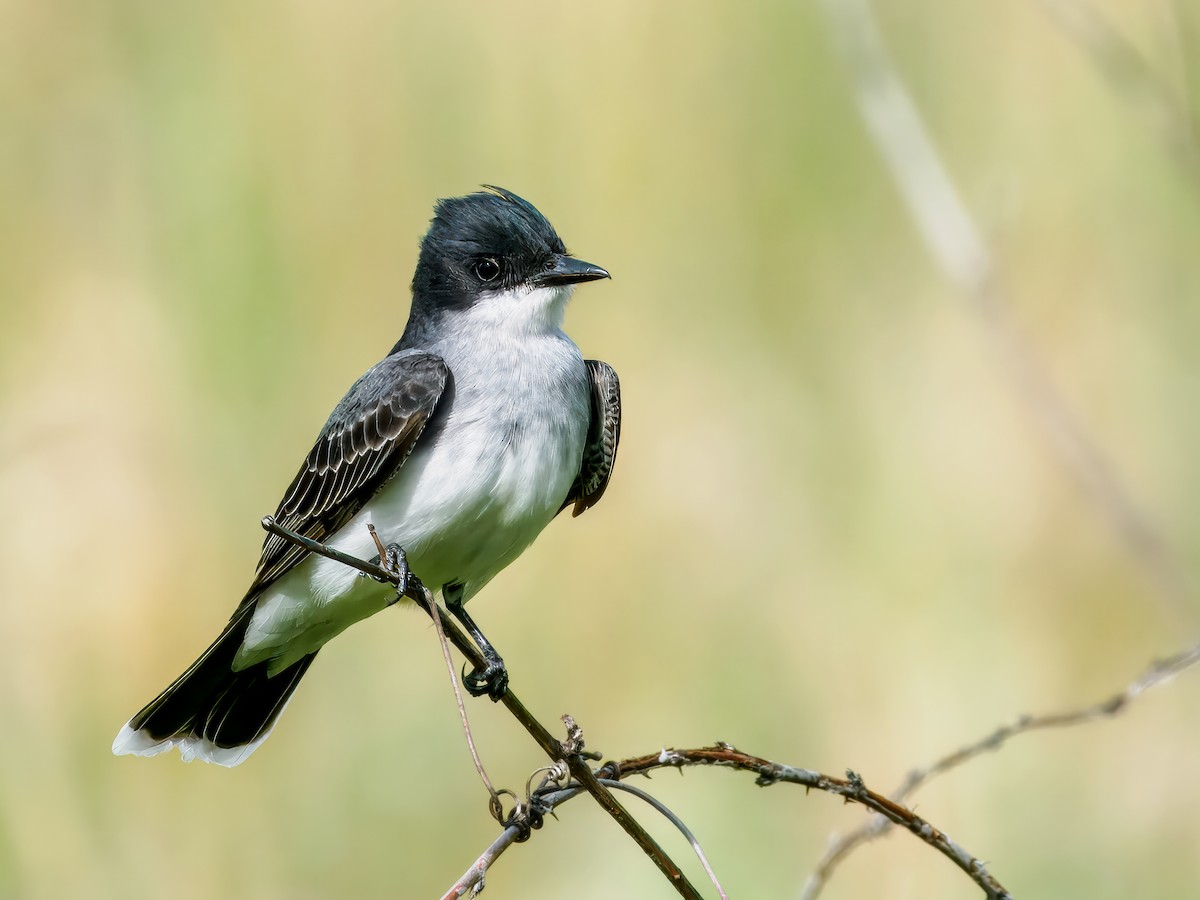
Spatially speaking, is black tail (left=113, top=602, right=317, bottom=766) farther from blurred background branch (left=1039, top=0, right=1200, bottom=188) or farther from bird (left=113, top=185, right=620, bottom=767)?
blurred background branch (left=1039, top=0, right=1200, bottom=188)

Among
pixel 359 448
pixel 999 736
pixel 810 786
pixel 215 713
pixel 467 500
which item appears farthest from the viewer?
pixel 215 713

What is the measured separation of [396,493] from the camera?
437 centimetres

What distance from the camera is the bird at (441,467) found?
429cm

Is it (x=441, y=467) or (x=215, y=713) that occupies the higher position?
(x=441, y=467)

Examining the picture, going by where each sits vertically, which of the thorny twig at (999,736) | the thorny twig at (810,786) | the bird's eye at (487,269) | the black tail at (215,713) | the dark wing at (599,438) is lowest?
the thorny twig at (810,786)

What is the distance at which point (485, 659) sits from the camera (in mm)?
3896

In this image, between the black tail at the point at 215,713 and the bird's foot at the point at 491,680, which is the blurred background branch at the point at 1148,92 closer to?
the bird's foot at the point at 491,680

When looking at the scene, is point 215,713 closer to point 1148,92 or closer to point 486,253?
point 486,253

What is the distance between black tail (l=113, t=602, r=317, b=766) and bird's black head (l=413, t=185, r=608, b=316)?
132cm

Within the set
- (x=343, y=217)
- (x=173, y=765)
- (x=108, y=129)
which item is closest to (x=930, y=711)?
(x=173, y=765)

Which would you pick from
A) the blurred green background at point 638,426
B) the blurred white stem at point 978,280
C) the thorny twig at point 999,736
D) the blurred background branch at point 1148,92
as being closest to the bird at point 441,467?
the blurred green background at point 638,426

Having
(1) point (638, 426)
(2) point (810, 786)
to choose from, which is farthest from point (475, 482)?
(1) point (638, 426)

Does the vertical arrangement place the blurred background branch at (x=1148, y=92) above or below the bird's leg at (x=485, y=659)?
above

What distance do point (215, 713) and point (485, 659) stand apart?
5.07 feet
